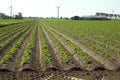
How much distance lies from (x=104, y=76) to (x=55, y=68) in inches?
95.6

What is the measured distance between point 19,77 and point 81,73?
271cm

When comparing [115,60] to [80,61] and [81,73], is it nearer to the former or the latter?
[80,61]

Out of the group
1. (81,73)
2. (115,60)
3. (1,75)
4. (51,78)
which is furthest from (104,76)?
(1,75)

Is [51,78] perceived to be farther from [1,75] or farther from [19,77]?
[1,75]

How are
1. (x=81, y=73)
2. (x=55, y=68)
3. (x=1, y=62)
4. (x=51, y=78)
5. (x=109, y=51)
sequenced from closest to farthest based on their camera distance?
(x=51, y=78) → (x=81, y=73) → (x=55, y=68) → (x=1, y=62) → (x=109, y=51)

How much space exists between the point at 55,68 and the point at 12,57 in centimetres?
336

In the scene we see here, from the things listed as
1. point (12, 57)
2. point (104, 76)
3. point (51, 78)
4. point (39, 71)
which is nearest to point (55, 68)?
point (39, 71)

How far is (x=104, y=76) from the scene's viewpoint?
1105 cm

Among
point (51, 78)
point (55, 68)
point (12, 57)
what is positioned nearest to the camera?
point (51, 78)

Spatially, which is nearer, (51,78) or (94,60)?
(51,78)

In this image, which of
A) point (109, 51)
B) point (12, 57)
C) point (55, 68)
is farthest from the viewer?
point (109, 51)

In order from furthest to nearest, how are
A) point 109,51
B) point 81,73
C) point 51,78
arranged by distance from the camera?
point 109,51
point 81,73
point 51,78

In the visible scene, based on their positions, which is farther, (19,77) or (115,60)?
(115,60)

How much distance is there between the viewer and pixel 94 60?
14008mm
